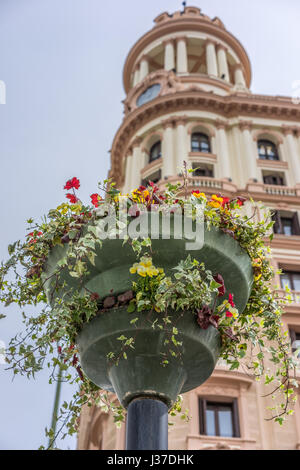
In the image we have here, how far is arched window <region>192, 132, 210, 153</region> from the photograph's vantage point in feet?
86.6

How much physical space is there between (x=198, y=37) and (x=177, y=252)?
32541 mm

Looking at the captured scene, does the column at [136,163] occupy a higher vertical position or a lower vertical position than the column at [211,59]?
lower

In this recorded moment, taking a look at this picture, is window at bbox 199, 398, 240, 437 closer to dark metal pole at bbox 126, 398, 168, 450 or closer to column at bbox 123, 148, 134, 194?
column at bbox 123, 148, 134, 194

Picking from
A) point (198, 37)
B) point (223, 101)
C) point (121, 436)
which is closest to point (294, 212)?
point (223, 101)

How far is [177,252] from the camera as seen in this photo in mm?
4145

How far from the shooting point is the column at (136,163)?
26342mm

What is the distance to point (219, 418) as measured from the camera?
16609 millimetres

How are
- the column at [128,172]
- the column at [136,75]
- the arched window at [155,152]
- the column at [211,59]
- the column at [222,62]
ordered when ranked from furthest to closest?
the column at [136,75], the column at [222,62], the column at [211,59], the arched window at [155,152], the column at [128,172]

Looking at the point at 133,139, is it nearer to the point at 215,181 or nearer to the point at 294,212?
the point at 215,181

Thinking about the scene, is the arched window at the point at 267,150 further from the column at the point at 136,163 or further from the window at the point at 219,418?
the window at the point at 219,418

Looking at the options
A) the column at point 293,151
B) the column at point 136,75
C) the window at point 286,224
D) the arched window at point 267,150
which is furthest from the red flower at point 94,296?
the column at point 136,75

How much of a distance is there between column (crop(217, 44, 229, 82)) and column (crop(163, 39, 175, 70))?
9.03ft

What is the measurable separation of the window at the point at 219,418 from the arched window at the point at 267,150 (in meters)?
13.1
